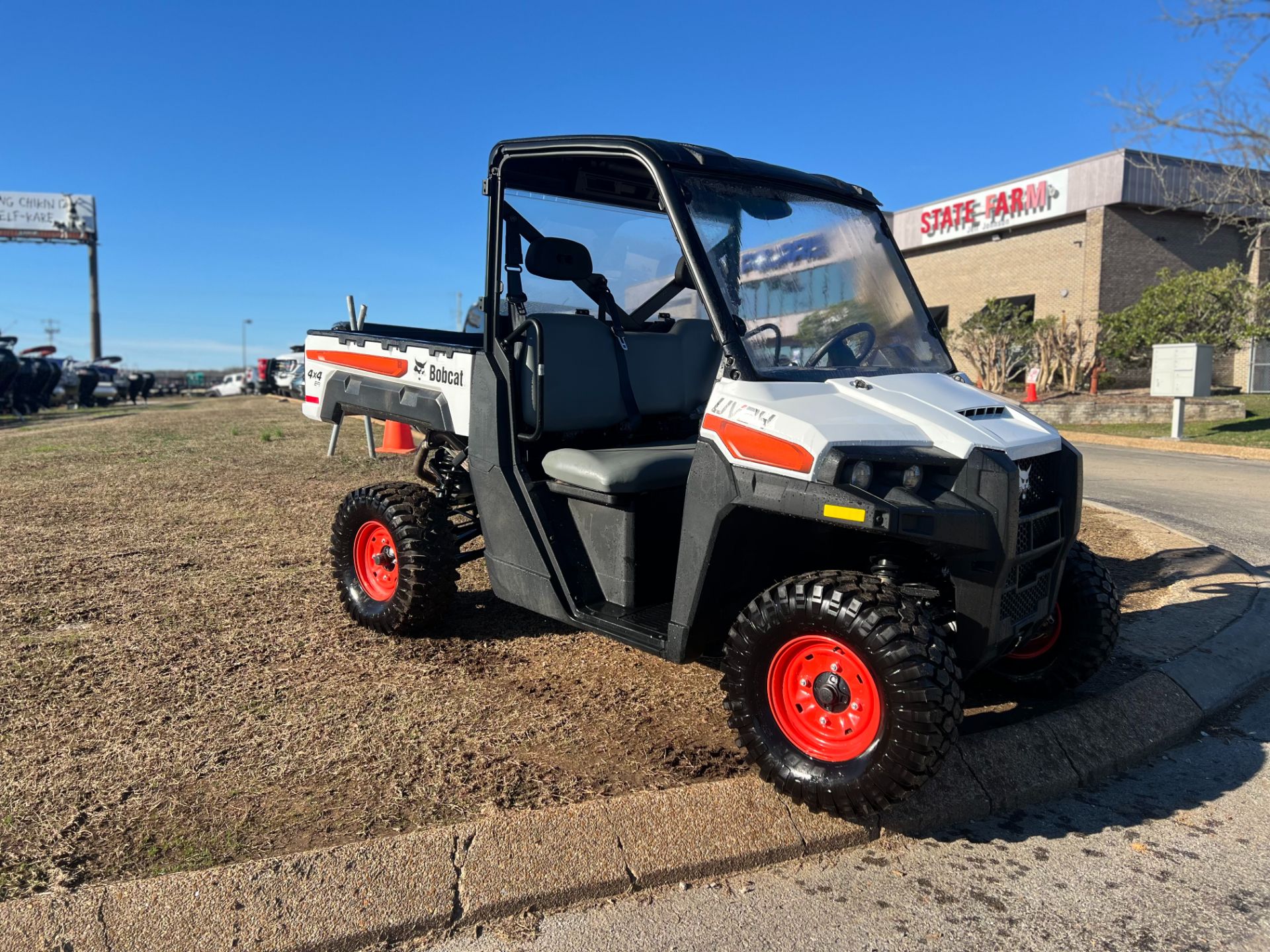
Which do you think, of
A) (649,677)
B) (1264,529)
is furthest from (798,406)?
(1264,529)

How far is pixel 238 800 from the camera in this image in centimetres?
293

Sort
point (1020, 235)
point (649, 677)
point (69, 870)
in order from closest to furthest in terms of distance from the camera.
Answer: point (69, 870) → point (649, 677) → point (1020, 235)

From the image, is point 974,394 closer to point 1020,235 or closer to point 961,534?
point 961,534

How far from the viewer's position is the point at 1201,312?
21891 millimetres

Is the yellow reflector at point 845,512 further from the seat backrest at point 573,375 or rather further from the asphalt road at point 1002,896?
the seat backrest at point 573,375

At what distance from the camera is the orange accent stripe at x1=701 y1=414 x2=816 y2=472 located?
2953 millimetres

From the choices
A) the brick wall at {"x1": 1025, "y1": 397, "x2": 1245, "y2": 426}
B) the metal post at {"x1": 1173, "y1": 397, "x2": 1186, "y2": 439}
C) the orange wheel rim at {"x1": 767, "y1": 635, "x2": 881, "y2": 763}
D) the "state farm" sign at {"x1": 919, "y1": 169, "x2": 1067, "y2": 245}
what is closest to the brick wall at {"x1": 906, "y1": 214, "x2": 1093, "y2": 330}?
the "state farm" sign at {"x1": 919, "y1": 169, "x2": 1067, "y2": 245}

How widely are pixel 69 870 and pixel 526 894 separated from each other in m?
1.23

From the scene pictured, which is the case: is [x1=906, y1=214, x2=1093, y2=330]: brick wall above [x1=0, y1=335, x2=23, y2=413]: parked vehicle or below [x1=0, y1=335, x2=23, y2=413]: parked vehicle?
above

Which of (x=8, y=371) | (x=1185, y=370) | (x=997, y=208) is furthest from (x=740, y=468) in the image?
(x=997, y=208)

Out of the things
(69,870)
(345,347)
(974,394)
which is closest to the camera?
(69,870)

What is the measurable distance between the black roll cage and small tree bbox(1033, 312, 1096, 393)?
23.3 metres

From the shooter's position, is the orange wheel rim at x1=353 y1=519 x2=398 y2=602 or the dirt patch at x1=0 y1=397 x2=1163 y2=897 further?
the orange wheel rim at x1=353 y1=519 x2=398 y2=602

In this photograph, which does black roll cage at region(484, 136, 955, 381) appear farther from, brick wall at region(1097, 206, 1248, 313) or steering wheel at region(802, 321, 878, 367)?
brick wall at region(1097, 206, 1248, 313)
